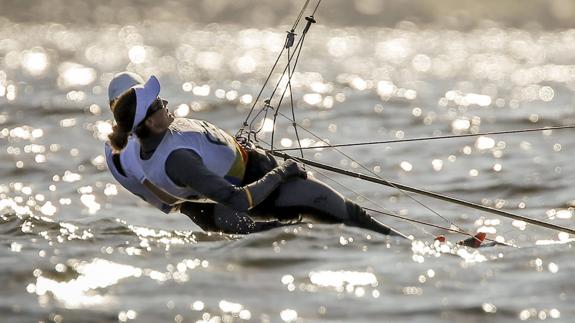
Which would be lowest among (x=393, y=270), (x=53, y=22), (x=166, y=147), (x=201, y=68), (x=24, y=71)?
(x=393, y=270)

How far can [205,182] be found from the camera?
8.02 m

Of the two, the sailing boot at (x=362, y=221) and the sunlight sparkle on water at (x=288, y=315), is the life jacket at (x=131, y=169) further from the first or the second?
the sunlight sparkle on water at (x=288, y=315)

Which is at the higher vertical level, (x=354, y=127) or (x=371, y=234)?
(x=354, y=127)

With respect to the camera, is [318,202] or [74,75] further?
[74,75]

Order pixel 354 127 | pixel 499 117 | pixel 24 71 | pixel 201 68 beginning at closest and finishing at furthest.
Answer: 1. pixel 354 127
2. pixel 499 117
3. pixel 24 71
4. pixel 201 68

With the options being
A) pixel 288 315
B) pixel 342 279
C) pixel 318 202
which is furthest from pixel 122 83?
pixel 288 315

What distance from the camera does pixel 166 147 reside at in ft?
26.7

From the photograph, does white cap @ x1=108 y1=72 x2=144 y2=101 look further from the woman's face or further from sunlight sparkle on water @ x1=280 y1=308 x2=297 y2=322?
sunlight sparkle on water @ x1=280 y1=308 x2=297 y2=322

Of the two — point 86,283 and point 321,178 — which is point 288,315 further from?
point 321,178

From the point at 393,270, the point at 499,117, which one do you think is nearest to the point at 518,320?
the point at 393,270

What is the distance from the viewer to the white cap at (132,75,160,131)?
7953mm

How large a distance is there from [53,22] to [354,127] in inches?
963

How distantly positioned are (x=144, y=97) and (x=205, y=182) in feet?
2.21

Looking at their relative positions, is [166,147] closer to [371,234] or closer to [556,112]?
[371,234]
